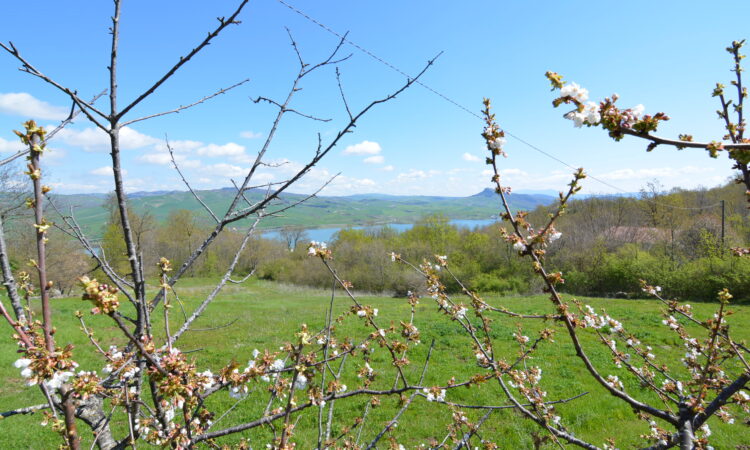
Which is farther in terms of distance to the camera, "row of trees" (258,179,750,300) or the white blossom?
"row of trees" (258,179,750,300)

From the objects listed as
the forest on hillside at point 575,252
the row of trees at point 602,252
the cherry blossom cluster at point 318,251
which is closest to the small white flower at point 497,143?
the cherry blossom cluster at point 318,251

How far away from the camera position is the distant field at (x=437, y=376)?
6.80 m

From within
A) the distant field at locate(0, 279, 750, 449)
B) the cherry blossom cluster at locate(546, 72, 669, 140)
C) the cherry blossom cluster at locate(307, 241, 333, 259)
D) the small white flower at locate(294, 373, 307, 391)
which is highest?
the cherry blossom cluster at locate(546, 72, 669, 140)

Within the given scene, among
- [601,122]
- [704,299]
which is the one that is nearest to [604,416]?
[601,122]

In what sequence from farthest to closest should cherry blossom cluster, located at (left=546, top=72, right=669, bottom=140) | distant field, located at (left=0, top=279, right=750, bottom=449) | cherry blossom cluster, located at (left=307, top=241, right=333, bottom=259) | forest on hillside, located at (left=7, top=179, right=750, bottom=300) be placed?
forest on hillside, located at (left=7, top=179, right=750, bottom=300) < distant field, located at (left=0, top=279, right=750, bottom=449) < cherry blossom cluster, located at (left=307, top=241, right=333, bottom=259) < cherry blossom cluster, located at (left=546, top=72, right=669, bottom=140)

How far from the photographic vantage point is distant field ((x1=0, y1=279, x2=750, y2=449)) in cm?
680

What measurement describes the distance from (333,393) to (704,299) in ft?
96.4

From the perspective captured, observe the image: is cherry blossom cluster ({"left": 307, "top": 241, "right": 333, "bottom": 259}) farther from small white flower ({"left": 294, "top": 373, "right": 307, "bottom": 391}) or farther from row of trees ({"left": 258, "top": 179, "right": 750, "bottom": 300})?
row of trees ({"left": 258, "top": 179, "right": 750, "bottom": 300})

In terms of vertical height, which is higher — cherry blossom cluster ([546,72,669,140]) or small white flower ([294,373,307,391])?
cherry blossom cluster ([546,72,669,140])

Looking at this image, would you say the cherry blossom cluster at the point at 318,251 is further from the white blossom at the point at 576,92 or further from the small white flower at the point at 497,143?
the white blossom at the point at 576,92

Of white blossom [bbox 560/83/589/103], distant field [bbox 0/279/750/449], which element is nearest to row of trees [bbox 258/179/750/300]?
distant field [bbox 0/279/750/449]

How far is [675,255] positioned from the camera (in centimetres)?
2569

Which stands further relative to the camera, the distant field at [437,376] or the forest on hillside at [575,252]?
the forest on hillside at [575,252]

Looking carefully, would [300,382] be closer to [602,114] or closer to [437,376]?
[602,114]
